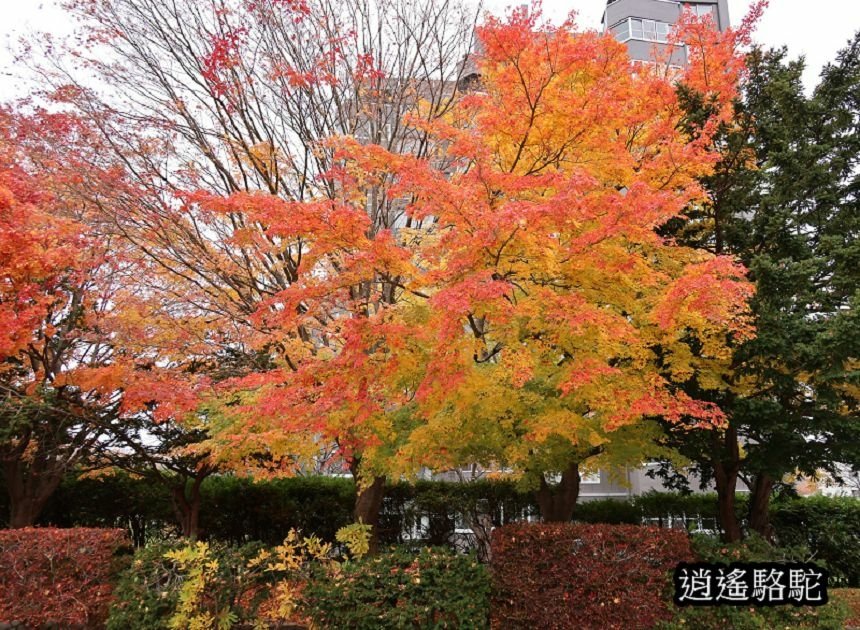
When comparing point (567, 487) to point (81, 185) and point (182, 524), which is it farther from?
point (81, 185)

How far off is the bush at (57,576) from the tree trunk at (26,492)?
4.84 m

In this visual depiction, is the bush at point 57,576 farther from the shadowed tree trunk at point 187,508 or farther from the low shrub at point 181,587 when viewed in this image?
the shadowed tree trunk at point 187,508

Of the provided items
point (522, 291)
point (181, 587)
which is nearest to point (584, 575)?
point (522, 291)

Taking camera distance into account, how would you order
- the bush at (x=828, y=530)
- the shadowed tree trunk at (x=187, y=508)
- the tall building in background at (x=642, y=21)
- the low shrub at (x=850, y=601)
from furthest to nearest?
the tall building in background at (x=642, y=21) < the shadowed tree trunk at (x=187, y=508) < the bush at (x=828, y=530) < the low shrub at (x=850, y=601)

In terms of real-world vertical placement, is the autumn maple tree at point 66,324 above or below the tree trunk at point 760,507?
above

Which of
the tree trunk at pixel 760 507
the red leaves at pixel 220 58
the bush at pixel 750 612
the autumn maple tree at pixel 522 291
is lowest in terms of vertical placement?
the bush at pixel 750 612

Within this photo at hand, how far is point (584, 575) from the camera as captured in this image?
7320 mm

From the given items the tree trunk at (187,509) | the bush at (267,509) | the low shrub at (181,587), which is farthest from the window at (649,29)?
the low shrub at (181,587)

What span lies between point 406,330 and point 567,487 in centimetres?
Answer: 514

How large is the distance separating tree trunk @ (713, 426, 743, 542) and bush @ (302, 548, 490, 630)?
15.8 feet

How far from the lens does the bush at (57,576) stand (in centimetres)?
808

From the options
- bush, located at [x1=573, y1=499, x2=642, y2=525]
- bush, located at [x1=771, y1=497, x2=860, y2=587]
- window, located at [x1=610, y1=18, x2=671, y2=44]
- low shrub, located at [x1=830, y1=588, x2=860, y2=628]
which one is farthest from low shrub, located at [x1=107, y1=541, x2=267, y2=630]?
window, located at [x1=610, y1=18, x2=671, y2=44]

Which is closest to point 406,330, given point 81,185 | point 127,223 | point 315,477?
point 127,223

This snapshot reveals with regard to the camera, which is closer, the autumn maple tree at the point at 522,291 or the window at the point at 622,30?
the autumn maple tree at the point at 522,291
